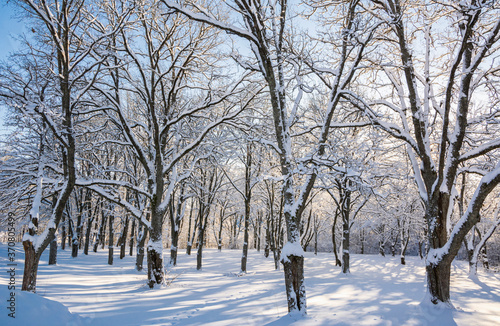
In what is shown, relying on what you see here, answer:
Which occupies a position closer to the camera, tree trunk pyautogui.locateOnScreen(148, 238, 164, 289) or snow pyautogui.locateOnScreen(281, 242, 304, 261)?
snow pyautogui.locateOnScreen(281, 242, 304, 261)

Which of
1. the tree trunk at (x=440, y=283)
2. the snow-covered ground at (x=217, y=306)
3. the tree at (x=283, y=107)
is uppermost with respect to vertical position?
the tree at (x=283, y=107)

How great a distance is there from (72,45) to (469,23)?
11106mm

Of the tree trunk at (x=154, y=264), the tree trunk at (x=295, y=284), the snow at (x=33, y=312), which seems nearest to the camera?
the snow at (x=33, y=312)

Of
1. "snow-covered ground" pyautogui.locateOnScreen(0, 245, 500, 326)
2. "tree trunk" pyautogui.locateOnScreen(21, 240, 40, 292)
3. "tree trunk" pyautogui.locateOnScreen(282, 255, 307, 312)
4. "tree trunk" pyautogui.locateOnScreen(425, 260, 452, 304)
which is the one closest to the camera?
"snow-covered ground" pyautogui.locateOnScreen(0, 245, 500, 326)

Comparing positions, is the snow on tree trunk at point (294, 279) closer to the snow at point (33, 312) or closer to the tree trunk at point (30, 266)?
Result: the snow at point (33, 312)

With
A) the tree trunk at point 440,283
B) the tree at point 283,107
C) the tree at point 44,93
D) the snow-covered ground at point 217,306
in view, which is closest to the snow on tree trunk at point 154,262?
the snow-covered ground at point 217,306

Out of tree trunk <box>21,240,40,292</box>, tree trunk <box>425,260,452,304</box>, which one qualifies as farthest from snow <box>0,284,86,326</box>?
tree trunk <box>425,260,452,304</box>

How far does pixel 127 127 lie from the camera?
894 centimetres

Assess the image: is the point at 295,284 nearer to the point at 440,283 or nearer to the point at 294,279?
the point at 294,279

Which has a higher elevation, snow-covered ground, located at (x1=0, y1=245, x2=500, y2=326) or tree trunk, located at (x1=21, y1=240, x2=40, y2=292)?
tree trunk, located at (x1=21, y1=240, x2=40, y2=292)

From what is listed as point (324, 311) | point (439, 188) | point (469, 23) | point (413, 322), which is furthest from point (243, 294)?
point (469, 23)

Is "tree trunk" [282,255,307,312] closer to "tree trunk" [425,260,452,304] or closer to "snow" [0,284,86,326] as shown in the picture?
"tree trunk" [425,260,452,304]

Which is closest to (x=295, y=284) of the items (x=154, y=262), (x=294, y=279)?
(x=294, y=279)

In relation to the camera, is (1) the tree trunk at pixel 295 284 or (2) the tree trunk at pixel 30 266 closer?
(1) the tree trunk at pixel 295 284
